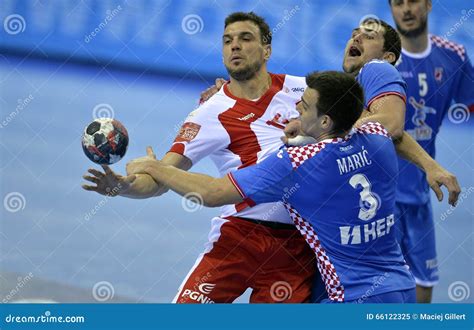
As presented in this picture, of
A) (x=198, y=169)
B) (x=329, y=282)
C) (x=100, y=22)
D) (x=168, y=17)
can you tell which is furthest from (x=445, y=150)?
(x=329, y=282)

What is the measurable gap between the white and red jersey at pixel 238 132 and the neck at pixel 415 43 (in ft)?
8.33

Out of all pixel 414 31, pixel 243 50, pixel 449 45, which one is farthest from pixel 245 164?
pixel 449 45

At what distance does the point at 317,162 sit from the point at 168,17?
5492mm

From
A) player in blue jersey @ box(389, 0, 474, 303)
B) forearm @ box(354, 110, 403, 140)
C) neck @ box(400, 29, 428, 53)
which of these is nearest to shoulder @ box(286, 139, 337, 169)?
forearm @ box(354, 110, 403, 140)

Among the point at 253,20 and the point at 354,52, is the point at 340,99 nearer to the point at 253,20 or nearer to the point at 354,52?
the point at 354,52

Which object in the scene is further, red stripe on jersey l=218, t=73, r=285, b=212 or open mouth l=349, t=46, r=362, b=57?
open mouth l=349, t=46, r=362, b=57

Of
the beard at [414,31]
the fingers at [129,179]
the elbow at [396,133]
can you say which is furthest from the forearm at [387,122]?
the beard at [414,31]

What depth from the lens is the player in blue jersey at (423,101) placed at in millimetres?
7742

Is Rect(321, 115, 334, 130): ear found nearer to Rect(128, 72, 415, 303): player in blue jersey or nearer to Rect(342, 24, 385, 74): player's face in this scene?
Rect(128, 72, 415, 303): player in blue jersey

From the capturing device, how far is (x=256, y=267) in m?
5.63

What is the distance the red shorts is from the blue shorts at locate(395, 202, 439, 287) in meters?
2.25

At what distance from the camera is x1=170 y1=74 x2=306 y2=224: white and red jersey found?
226 inches

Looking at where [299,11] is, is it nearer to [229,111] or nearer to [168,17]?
[168,17]

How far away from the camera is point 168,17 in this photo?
33.0 feet
